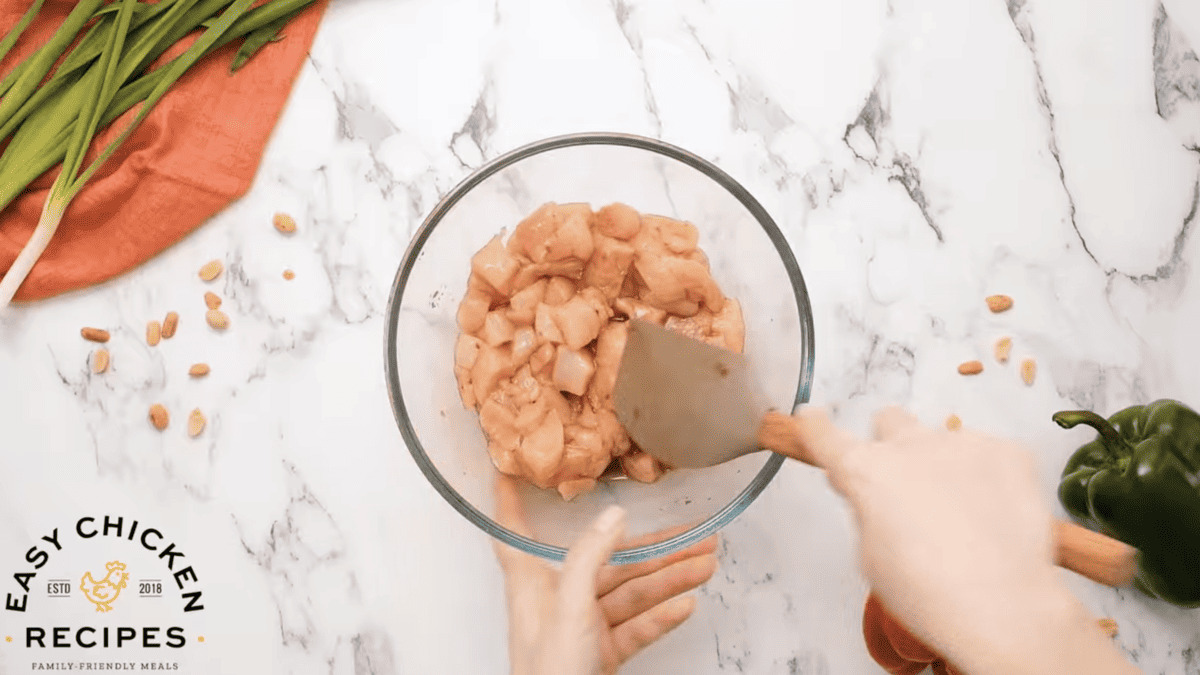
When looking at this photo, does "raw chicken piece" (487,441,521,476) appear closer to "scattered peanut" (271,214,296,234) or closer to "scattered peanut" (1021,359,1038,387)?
"scattered peanut" (271,214,296,234)

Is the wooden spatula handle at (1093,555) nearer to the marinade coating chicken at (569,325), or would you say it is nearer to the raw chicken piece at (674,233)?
the marinade coating chicken at (569,325)

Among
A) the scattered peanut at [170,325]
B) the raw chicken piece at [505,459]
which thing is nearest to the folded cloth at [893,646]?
the raw chicken piece at [505,459]

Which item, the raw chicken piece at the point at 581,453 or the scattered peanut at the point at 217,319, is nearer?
the raw chicken piece at the point at 581,453

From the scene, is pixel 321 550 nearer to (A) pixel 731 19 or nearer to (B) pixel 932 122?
(A) pixel 731 19

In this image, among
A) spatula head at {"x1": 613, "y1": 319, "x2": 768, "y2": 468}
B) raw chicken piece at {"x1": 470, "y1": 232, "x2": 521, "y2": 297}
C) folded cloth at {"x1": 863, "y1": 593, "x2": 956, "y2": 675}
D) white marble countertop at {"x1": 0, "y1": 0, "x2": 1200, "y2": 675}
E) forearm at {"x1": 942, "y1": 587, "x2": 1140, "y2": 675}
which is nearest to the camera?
forearm at {"x1": 942, "y1": 587, "x2": 1140, "y2": 675}

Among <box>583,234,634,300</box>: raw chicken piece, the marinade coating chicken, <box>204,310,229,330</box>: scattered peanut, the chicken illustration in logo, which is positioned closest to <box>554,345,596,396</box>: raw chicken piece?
the marinade coating chicken

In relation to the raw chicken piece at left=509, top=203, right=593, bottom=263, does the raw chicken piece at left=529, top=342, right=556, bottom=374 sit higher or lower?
lower

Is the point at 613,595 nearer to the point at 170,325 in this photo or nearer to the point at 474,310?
the point at 474,310
